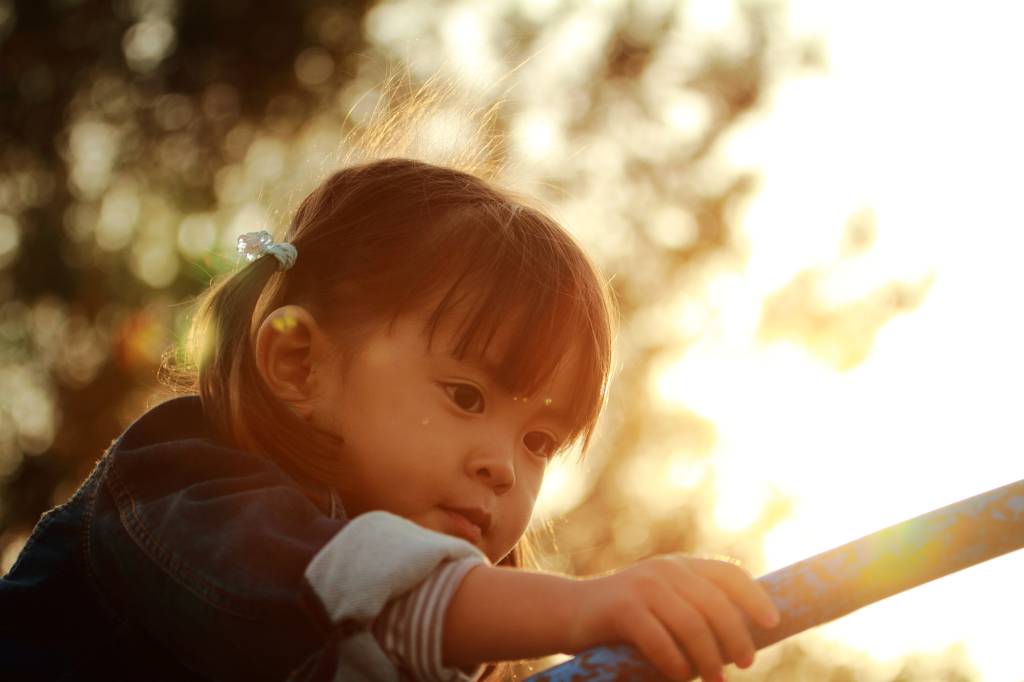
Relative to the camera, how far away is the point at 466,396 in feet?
6.75

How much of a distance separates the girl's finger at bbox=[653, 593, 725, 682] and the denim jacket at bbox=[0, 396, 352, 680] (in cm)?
37

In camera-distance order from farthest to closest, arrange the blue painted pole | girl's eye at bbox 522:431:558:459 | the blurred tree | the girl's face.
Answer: the blurred tree
girl's eye at bbox 522:431:558:459
the girl's face
the blue painted pole

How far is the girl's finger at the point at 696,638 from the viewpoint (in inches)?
43.7

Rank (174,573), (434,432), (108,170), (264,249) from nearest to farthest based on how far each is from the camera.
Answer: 1. (174,573)
2. (434,432)
3. (264,249)
4. (108,170)

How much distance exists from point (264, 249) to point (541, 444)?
30.8 inches

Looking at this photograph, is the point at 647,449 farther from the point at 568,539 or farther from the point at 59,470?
the point at 59,470

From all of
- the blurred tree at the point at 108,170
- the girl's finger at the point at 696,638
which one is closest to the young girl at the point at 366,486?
the girl's finger at the point at 696,638

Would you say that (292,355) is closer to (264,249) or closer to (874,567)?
(264,249)

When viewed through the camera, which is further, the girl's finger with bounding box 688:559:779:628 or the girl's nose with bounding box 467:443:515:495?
the girl's nose with bounding box 467:443:515:495

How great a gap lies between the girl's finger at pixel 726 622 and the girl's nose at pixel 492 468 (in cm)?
88

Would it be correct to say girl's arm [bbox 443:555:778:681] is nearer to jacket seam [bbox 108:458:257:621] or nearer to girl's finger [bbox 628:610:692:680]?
girl's finger [bbox 628:610:692:680]

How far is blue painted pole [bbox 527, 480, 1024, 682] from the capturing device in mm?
1029

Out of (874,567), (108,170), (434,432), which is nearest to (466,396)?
(434,432)

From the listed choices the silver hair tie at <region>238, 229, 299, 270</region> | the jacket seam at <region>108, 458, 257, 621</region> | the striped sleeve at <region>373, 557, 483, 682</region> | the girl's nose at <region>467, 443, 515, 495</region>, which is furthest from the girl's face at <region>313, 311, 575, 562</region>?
the striped sleeve at <region>373, 557, 483, 682</region>
